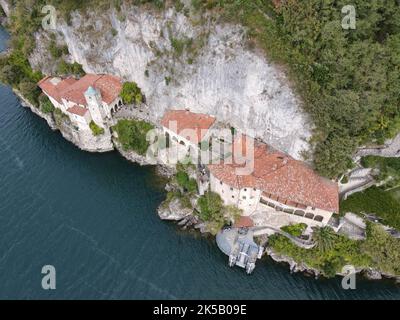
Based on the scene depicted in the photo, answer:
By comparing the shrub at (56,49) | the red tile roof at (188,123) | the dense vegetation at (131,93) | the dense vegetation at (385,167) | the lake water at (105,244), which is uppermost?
the shrub at (56,49)

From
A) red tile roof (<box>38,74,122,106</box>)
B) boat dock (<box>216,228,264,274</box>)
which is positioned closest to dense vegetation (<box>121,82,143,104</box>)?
red tile roof (<box>38,74,122,106</box>)

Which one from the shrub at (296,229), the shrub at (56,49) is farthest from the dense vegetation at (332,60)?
the shrub at (56,49)

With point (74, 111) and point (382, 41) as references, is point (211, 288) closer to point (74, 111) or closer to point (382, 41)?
point (74, 111)

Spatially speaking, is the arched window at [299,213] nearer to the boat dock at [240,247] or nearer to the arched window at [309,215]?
the arched window at [309,215]

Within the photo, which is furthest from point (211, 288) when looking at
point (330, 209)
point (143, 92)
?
point (143, 92)

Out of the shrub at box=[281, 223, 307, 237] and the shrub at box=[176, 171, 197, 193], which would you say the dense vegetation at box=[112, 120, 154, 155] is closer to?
the shrub at box=[176, 171, 197, 193]

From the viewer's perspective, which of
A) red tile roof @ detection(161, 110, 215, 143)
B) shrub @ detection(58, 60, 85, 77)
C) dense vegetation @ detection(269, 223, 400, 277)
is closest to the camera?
dense vegetation @ detection(269, 223, 400, 277)
